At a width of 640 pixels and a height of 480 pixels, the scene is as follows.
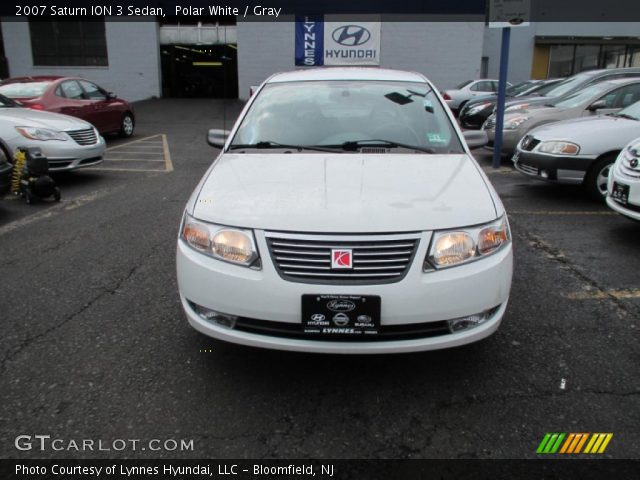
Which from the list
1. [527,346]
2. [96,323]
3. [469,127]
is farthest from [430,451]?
[469,127]

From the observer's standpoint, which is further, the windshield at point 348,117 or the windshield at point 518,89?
the windshield at point 518,89

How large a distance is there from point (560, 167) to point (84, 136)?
6.43 m

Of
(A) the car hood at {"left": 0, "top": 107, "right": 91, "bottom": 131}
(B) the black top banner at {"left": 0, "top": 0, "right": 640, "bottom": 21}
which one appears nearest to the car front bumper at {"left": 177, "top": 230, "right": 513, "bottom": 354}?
(A) the car hood at {"left": 0, "top": 107, "right": 91, "bottom": 131}

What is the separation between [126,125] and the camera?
43.3 feet

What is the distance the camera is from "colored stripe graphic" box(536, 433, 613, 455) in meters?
2.29

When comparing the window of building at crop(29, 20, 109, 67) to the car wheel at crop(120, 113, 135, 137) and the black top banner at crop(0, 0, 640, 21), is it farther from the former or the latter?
the car wheel at crop(120, 113, 135, 137)

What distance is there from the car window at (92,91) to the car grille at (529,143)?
9080 millimetres

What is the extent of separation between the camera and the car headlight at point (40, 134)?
23.0ft

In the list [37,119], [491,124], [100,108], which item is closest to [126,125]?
[100,108]

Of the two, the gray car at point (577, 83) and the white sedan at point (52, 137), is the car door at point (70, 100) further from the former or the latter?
the gray car at point (577, 83)

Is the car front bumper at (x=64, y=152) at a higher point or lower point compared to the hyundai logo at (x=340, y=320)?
lower

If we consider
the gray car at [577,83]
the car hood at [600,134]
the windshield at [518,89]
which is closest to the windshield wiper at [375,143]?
the car hood at [600,134]
